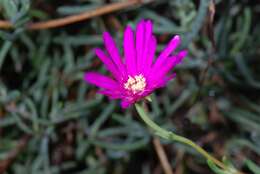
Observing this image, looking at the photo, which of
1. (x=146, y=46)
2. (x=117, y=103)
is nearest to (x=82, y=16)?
(x=117, y=103)

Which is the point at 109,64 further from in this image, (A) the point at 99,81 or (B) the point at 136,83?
(B) the point at 136,83

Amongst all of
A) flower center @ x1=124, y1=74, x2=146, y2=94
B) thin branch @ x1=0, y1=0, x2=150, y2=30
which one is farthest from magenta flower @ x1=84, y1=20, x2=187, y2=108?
thin branch @ x1=0, y1=0, x2=150, y2=30

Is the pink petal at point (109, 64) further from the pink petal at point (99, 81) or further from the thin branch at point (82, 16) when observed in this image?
the thin branch at point (82, 16)

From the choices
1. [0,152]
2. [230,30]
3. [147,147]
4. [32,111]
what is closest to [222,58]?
[230,30]

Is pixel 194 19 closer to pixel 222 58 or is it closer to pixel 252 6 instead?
pixel 222 58

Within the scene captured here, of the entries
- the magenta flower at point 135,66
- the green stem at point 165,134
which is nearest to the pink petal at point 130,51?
the magenta flower at point 135,66
